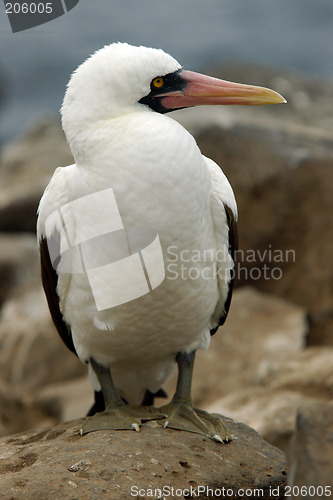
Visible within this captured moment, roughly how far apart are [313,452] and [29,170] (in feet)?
31.9

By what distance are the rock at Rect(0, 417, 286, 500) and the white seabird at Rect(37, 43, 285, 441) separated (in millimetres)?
183

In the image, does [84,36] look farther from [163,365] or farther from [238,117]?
[163,365]

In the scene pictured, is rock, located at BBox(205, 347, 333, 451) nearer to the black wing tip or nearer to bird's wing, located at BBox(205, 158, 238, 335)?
bird's wing, located at BBox(205, 158, 238, 335)

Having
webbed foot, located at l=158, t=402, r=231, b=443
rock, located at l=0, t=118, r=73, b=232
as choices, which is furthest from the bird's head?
rock, located at l=0, t=118, r=73, b=232

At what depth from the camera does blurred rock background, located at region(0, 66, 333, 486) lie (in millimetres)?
7793

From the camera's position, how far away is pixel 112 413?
4.89 meters

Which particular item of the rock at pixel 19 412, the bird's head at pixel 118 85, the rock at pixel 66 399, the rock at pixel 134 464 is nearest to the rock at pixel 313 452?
the rock at pixel 134 464

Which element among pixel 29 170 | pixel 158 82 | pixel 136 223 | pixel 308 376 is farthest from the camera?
pixel 29 170

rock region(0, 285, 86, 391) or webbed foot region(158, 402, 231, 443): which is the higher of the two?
webbed foot region(158, 402, 231, 443)

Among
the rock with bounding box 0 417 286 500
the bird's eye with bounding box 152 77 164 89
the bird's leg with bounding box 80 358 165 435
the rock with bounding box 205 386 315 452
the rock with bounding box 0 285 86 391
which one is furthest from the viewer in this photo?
the rock with bounding box 0 285 86 391

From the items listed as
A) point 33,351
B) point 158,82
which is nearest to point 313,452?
point 158,82

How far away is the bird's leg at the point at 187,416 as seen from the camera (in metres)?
4.75

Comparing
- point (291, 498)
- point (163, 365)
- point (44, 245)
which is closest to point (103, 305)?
point (44, 245)

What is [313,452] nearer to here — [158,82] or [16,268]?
[158,82]
